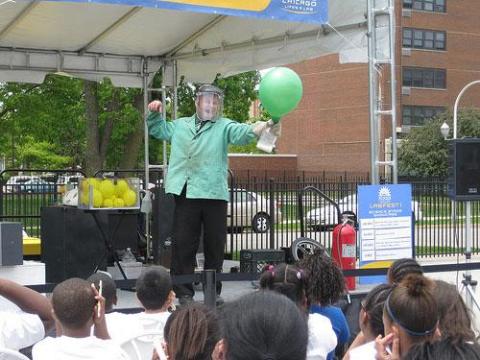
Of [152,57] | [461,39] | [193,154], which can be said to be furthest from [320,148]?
[193,154]

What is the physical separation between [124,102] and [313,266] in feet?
63.4

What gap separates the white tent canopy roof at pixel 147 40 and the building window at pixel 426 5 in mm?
45658

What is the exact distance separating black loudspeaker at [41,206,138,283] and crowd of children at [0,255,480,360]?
4126 millimetres

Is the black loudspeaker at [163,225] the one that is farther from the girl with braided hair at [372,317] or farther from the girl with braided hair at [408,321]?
the girl with braided hair at [408,321]

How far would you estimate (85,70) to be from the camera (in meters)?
10.3

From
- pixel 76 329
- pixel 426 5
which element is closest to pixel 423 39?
pixel 426 5

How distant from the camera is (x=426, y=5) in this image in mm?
54594

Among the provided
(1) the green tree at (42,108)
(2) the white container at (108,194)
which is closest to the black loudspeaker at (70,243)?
(2) the white container at (108,194)

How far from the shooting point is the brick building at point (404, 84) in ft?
176

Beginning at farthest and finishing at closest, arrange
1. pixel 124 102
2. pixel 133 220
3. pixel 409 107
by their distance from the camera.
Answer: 1. pixel 409 107
2. pixel 124 102
3. pixel 133 220

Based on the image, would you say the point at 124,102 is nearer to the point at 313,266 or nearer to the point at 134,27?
the point at 134,27

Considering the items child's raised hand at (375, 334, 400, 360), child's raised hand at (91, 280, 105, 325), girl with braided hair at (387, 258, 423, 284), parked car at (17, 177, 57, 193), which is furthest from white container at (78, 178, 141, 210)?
parked car at (17, 177, 57, 193)

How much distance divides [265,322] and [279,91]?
4.28 metres

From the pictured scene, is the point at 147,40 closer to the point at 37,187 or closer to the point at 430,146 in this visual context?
the point at 37,187
